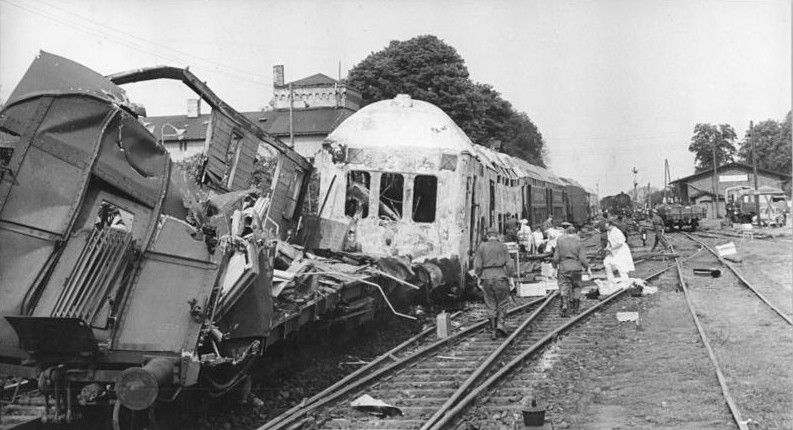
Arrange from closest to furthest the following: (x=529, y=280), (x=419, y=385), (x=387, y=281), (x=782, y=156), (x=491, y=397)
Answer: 1. (x=491, y=397)
2. (x=419, y=385)
3. (x=387, y=281)
4. (x=529, y=280)
5. (x=782, y=156)

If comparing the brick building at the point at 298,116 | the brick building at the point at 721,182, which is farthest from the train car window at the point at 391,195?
the brick building at the point at 721,182

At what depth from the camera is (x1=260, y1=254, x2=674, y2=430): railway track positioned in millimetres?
6836

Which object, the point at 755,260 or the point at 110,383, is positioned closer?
the point at 110,383

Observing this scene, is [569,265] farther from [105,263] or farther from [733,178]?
[733,178]

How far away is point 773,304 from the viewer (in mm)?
13867

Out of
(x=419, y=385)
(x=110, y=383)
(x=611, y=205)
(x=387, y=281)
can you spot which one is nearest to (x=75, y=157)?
(x=110, y=383)

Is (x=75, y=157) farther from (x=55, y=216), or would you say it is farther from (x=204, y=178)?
(x=204, y=178)

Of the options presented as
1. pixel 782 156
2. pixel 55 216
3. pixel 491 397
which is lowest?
pixel 491 397

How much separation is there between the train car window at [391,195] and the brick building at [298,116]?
1505 inches

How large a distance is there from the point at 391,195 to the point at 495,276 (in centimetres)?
365

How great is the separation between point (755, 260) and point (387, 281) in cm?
1588

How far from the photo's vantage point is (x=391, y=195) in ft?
46.6

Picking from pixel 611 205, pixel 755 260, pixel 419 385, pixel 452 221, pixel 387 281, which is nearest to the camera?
pixel 419 385

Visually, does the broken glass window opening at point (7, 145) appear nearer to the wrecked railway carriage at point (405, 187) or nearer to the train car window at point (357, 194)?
the wrecked railway carriage at point (405, 187)
